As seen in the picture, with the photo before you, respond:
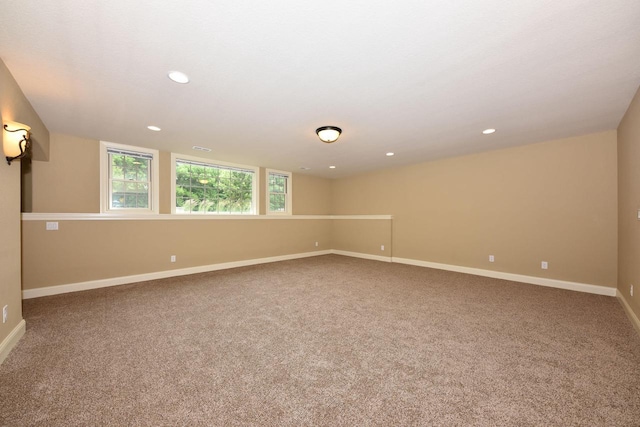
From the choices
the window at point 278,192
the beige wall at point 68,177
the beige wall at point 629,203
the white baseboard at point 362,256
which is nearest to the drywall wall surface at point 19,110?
the beige wall at point 68,177

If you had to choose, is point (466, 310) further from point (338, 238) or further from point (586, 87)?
point (338, 238)

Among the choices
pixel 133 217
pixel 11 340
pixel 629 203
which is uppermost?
pixel 629 203

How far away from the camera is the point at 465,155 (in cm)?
498

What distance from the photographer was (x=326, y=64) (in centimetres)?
203

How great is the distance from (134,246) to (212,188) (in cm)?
177

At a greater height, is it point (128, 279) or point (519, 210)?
point (519, 210)

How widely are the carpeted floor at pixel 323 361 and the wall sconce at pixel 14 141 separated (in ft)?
5.34

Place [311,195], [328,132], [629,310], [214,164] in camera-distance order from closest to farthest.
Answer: [629,310] < [328,132] < [214,164] < [311,195]

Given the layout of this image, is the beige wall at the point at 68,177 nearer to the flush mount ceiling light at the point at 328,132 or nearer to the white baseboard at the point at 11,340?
the white baseboard at the point at 11,340

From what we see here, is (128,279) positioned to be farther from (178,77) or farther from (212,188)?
(178,77)

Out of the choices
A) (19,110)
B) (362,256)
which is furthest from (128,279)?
(362,256)

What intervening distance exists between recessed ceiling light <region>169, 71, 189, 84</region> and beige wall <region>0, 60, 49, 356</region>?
123 centimetres

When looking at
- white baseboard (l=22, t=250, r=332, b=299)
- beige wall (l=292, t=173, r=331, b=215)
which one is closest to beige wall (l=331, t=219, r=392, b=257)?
beige wall (l=292, t=173, r=331, b=215)

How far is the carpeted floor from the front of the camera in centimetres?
145
